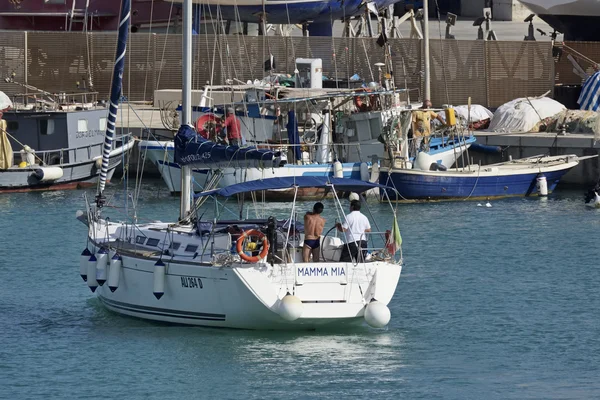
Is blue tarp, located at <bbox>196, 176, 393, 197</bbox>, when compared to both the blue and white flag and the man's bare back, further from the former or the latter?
the blue and white flag

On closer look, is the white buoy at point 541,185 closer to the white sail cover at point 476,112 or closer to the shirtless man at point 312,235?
the white sail cover at point 476,112

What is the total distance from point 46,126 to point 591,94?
18.4m

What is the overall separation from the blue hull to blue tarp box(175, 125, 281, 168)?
52.0ft

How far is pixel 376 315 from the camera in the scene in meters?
22.4

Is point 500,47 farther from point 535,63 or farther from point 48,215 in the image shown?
point 48,215

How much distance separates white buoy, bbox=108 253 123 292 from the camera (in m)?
24.5

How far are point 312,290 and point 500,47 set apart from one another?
3181 centimetres

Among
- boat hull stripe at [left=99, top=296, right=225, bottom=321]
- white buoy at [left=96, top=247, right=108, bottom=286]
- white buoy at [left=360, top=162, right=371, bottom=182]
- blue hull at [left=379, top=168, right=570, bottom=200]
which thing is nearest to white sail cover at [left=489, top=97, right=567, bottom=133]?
blue hull at [left=379, top=168, right=570, bottom=200]

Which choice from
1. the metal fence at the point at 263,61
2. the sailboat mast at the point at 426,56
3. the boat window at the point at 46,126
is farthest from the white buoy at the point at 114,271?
the metal fence at the point at 263,61

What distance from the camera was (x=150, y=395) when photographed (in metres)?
20.9

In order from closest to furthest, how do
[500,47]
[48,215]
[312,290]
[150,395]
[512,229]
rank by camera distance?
1. [150,395]
2. [312,290]
3. [512,229]
4. [48,215]
5. [500,47]

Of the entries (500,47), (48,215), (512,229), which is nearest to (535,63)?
(500,47)

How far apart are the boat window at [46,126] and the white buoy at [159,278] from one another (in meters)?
24.0

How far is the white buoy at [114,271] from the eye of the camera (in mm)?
24453
